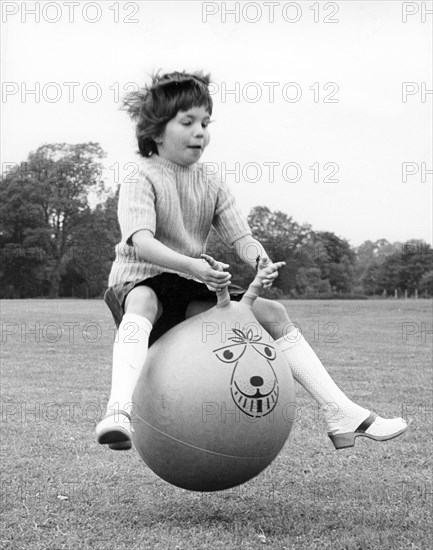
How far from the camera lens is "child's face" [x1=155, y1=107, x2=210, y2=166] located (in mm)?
5094

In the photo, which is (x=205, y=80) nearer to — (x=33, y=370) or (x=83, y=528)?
(x=83, y=528)

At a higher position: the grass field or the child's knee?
the child's knee

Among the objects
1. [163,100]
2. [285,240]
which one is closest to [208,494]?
[163,100]

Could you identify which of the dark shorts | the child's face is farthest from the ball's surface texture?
the child's face

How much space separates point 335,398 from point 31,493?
2197 mm

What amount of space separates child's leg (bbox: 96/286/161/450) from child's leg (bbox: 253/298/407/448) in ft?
2.36

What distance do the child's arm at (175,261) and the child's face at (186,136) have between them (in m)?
0.57

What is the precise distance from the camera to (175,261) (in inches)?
187

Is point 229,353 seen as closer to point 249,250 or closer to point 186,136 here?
point 249,250

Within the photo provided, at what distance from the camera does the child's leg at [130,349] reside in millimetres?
4574

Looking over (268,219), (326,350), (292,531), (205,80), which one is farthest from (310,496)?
(268,219)

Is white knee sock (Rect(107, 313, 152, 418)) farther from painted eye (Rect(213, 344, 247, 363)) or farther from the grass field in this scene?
the grass field

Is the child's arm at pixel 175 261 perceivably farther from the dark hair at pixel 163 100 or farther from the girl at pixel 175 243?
the dark hair at pixel 163 100

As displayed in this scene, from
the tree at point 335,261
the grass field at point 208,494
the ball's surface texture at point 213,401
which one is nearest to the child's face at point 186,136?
the ball's surface texture at point 213,401
